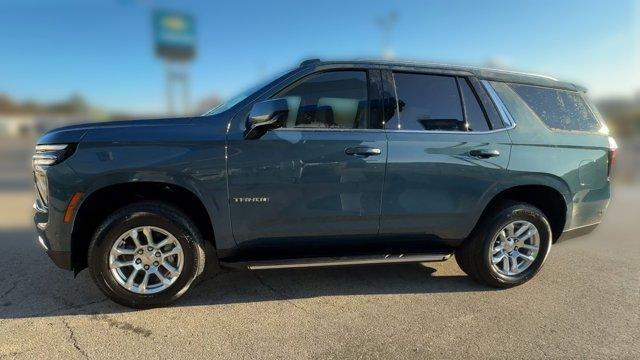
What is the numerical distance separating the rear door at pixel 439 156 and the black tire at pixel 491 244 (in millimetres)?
152

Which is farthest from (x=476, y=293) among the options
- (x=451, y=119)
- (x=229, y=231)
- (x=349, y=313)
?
(x=229, y=231)

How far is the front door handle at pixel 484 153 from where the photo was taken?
362 cm

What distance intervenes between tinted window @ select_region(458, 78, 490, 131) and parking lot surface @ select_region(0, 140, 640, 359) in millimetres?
1480

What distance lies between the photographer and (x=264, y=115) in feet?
10.5

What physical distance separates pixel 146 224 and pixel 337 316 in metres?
1.63

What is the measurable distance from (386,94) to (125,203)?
231 cm

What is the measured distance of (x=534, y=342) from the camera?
2.98 m

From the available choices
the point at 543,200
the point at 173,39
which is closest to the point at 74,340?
the point at 543,200

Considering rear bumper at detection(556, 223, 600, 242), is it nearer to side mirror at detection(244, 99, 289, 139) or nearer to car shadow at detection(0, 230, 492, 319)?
car shadow at detection(0, 230, 492, 319)

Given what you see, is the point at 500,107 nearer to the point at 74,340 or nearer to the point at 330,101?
the point at 330,101

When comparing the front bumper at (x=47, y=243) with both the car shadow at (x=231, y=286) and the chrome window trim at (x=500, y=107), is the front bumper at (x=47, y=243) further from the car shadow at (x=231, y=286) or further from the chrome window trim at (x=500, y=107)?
the chrome window trim at (x=500, y=107)

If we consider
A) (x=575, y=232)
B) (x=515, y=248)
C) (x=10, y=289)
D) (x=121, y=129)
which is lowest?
(x=10, y=289)

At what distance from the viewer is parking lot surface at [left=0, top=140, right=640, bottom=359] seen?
2.85 m

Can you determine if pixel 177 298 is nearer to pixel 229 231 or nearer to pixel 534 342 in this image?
pixel 229 231
